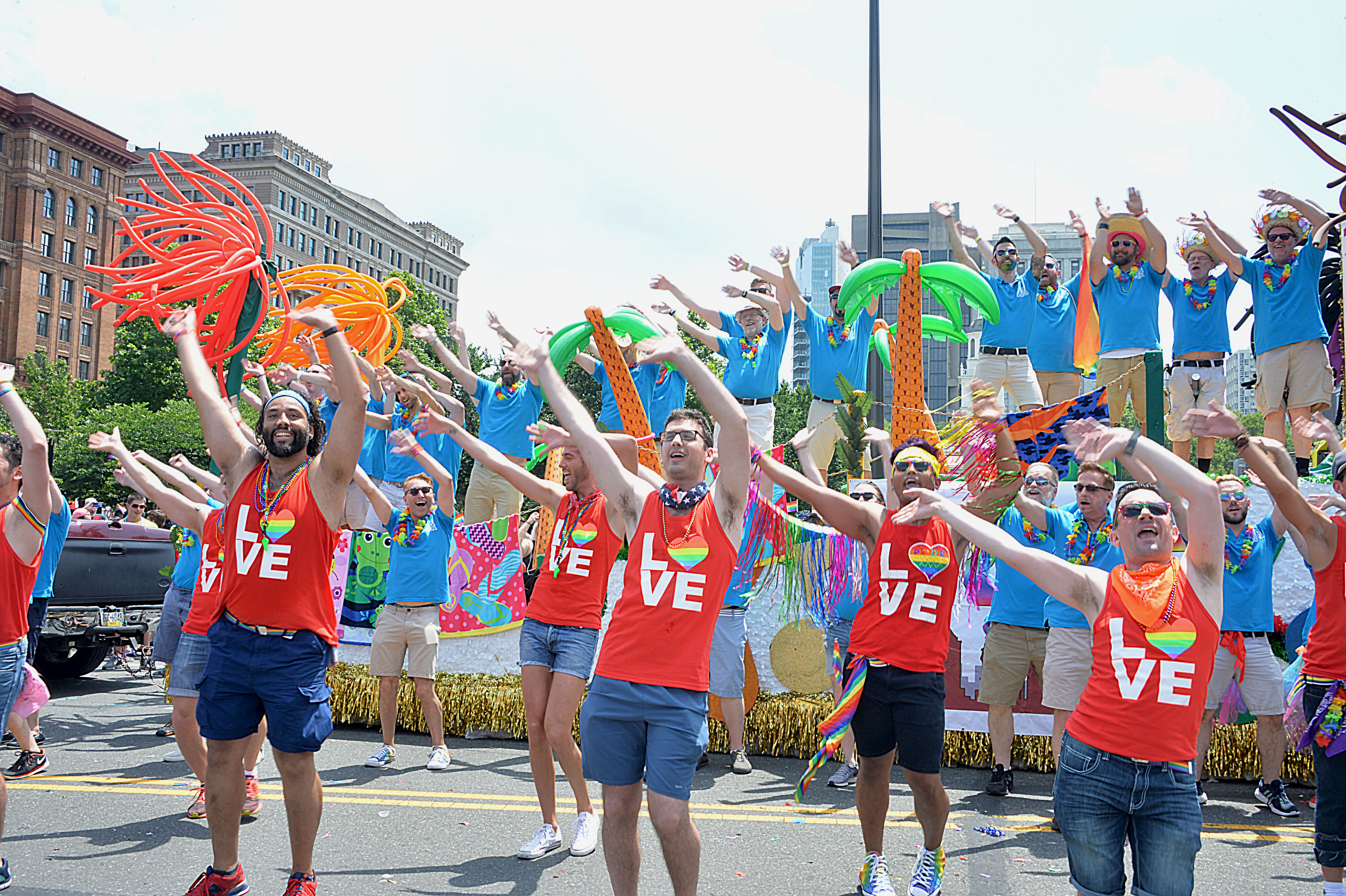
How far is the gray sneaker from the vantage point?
6.53m

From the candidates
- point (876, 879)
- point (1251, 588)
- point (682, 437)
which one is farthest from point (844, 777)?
point (682, 437)

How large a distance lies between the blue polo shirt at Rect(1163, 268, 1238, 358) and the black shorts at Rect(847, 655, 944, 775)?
5.02 metres

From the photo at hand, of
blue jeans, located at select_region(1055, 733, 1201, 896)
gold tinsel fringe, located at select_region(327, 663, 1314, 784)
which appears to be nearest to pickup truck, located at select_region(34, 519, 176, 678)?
gold tinsel fringe, located at select_region(327, 663, 1314, 784)

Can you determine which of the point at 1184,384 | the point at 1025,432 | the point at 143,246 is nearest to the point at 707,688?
the point at 1025,432

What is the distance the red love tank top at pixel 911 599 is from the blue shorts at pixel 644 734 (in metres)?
1.11

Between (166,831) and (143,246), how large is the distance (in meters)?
3.13

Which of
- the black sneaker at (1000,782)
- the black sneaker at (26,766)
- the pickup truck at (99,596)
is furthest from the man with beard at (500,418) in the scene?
the black sneaker at (1000,782)

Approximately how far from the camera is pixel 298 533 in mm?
3910

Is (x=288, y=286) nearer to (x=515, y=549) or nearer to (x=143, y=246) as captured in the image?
(x=143, y=246)

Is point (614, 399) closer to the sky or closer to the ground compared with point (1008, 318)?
closer to the ground

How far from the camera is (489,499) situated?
10.0 metres

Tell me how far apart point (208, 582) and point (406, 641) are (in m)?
1.97

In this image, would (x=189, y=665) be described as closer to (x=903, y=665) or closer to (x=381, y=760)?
(x=381, y=760)

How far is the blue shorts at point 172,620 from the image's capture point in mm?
6703
